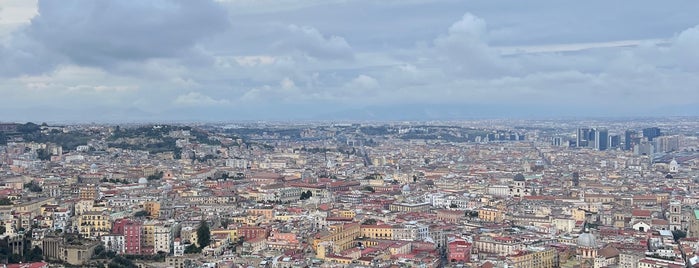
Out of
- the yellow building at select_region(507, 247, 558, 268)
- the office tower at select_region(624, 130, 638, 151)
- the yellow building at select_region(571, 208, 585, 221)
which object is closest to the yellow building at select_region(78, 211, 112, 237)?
the yellow building at select_region(507, 247, 558, 268)

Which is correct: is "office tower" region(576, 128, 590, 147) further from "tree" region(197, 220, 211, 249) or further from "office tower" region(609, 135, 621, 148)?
"tree" region(197, 220, 211, 249)

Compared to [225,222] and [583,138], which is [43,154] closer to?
[225,222]

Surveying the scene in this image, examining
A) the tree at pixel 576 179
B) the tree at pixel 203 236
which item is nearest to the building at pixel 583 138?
the tree at pixel 576 179

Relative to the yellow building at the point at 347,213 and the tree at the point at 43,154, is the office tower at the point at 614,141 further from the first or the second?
the yellow building at the point at 347,213

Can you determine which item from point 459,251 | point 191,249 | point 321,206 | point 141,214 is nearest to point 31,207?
point 141,214

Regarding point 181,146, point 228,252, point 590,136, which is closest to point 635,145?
point 590,136

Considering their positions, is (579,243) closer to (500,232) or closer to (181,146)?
(500,232)
